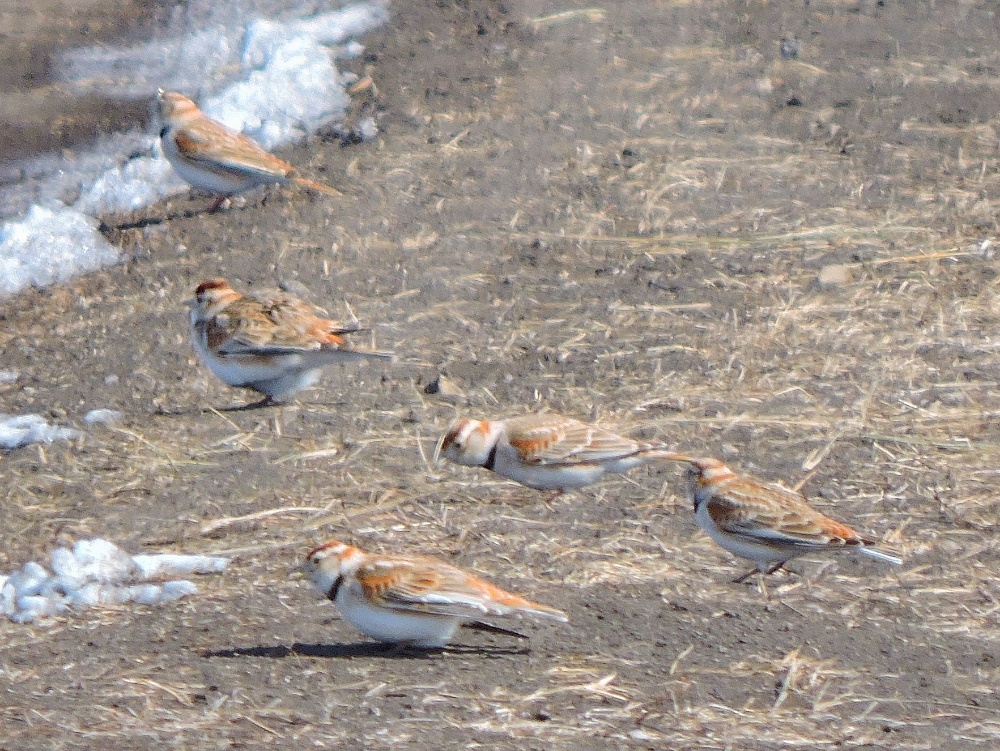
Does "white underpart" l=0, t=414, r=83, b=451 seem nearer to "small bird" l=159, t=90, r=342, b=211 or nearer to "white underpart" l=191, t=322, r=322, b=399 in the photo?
"white underpart" l=191, t=322, r=322, b=399

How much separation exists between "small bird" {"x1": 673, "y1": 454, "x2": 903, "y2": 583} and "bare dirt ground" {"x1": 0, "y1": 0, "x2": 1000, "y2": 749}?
0.17 m

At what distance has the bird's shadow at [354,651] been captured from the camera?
581 centimetres

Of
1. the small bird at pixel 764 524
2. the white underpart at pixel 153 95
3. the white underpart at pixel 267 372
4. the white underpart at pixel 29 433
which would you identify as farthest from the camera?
the white underpart at pixel 153 95

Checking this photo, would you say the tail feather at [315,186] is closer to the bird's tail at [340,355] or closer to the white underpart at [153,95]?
the white underpart at [153,95]

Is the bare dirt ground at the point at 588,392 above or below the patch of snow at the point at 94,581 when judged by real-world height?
above

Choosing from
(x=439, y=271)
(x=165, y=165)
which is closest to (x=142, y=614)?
(x=439, y=271)

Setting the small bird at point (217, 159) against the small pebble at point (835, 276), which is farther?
the small bird at point (217, 159)

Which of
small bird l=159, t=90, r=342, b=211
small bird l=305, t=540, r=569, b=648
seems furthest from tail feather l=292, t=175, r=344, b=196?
small bird l=305, t=540, r=569, b=648

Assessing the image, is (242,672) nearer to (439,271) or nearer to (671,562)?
(671,562)

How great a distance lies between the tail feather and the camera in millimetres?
10461

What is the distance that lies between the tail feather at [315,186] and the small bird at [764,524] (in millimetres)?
4655

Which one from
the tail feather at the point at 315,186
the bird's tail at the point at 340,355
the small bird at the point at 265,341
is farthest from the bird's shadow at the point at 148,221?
the bird's tail at the point at 340,355

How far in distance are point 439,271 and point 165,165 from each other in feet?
11.1

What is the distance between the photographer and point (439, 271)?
9609 mm
